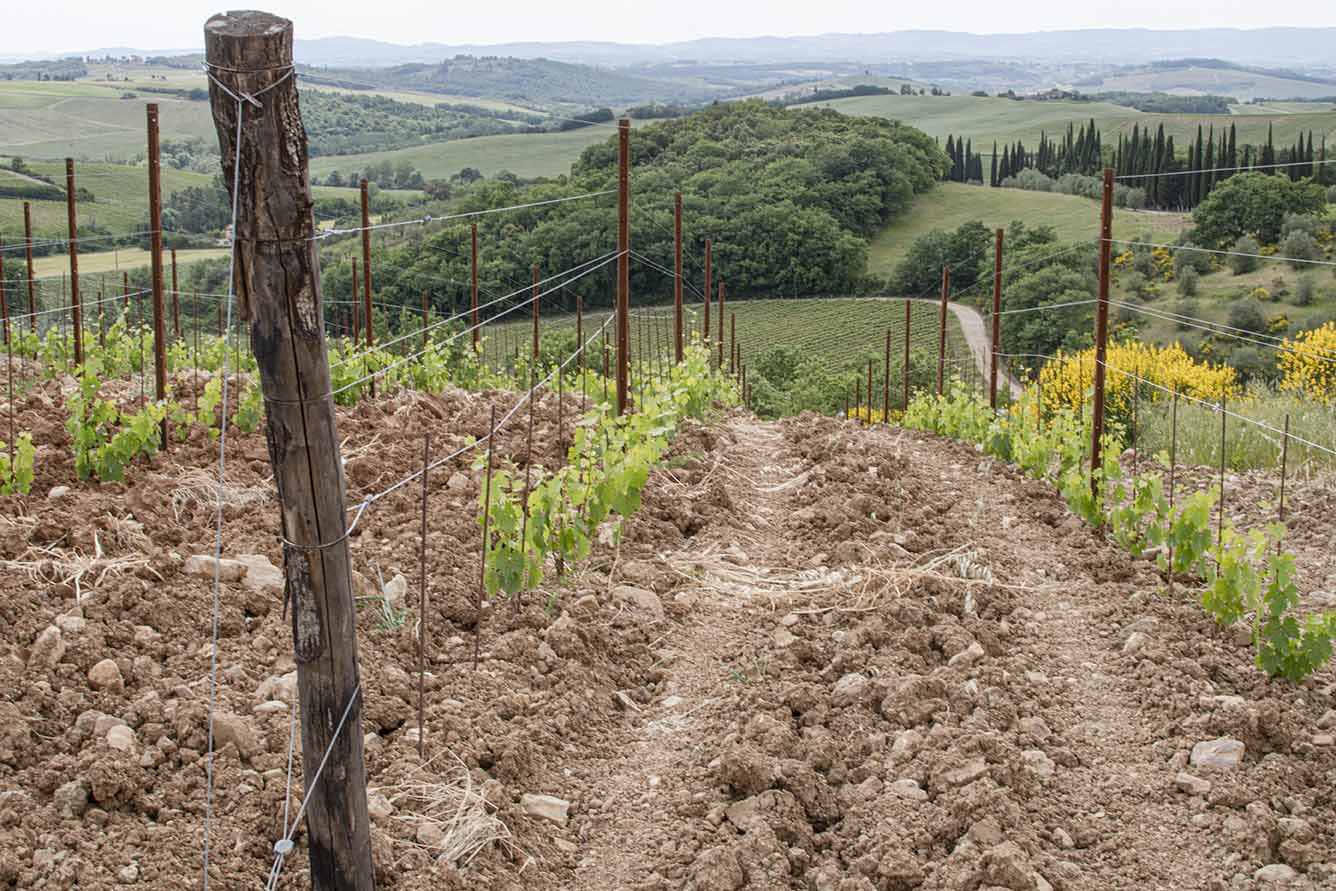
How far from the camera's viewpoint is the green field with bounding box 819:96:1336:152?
9806 cm

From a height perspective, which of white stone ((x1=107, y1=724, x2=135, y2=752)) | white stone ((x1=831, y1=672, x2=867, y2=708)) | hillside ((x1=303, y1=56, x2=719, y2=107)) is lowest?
white stone ((x1=831, y1=672, x2=867, y2=708))

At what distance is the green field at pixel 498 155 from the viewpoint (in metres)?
84.0

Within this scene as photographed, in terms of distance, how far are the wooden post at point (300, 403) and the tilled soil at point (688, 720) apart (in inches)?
15.0

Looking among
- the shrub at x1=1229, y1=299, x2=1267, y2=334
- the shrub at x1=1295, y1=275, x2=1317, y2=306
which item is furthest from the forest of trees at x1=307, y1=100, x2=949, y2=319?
the shrub at x1=1295, y1=275, x2=1317, y2=306

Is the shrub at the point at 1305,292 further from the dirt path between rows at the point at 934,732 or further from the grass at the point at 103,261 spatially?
the dirt path between rows at the point at 934,732

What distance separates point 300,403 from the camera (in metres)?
3.26

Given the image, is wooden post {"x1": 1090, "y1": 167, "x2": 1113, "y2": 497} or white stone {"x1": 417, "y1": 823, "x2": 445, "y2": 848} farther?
wooden post {"x1": 1090, "y1": 167, "x2": 1113, "y2": 497}

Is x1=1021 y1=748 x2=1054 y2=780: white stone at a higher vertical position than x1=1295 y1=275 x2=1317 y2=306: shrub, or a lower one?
higher

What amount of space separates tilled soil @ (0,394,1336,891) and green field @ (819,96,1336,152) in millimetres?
97525

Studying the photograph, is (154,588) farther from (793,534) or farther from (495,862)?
(793,534)

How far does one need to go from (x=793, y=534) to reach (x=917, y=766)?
3.71 meters

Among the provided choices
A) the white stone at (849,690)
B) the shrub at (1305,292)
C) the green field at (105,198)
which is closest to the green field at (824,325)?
the green field at (105,198)

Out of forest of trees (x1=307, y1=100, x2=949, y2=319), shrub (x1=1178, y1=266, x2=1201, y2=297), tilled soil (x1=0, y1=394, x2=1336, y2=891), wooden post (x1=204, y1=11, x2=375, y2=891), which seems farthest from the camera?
shrub (x1=1178, y1=266, x2=1201, y2=297)

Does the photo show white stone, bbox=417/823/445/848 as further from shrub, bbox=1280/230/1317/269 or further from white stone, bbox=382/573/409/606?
shrub, bbox=1280/230/1317/269
